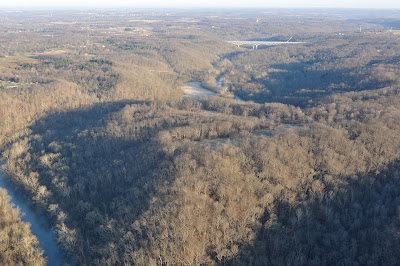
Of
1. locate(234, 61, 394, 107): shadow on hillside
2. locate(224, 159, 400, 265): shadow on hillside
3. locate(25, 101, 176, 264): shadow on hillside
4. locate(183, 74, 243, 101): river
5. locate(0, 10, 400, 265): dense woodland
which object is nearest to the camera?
locate(224, 159, 400, 265): shadow on hillside

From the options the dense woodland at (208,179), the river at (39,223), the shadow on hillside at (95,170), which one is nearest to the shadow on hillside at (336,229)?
A: the dense woodland at (208,179)

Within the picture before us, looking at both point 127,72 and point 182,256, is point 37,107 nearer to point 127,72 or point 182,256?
point 127,72

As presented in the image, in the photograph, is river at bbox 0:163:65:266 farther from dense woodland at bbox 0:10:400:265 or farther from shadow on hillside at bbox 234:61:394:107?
shadow on hillside at bbox 234:61:394:107

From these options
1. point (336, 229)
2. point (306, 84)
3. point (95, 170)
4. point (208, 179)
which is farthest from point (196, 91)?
point (336, 229)

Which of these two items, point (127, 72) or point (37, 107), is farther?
point (127, 72)

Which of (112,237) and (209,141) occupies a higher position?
(209,141)

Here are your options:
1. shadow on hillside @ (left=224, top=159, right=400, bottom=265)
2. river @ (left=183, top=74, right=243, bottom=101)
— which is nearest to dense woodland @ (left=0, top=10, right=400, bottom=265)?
shadow on hillside @ (left=224, top=159, right=400, bottom=265)

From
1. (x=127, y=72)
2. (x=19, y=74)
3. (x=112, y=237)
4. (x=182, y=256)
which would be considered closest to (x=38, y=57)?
(x=19, y=74)

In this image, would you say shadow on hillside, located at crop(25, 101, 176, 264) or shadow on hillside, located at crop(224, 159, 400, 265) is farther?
shadow on hillside, located at crop(25, 101, 176, 264)
